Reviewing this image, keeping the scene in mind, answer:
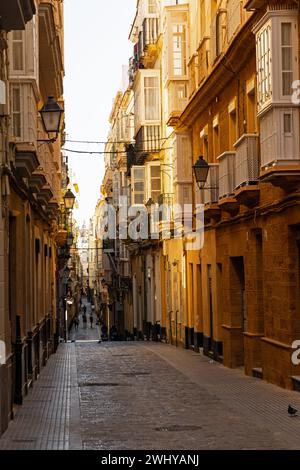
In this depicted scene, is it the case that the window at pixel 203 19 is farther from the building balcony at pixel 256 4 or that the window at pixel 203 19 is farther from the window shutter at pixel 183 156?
the building balcony at pixel 256 4

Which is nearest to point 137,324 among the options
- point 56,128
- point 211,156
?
point 211,156

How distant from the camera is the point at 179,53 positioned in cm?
2898

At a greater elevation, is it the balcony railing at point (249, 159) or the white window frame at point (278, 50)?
the white window frame at point (278, 50)

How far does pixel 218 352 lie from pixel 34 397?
7787 millimetres

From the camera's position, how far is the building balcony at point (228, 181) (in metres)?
20.4

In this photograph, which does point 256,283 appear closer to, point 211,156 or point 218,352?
point 218,352

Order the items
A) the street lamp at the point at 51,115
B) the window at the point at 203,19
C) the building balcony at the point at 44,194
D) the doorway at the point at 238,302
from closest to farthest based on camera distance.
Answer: the street lamp at the point at 51,115 → the building balcony at the point at 44,194 → the doorway at the point at 238,302 → the window at the point at 203,19

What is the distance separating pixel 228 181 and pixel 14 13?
9671 millimetres

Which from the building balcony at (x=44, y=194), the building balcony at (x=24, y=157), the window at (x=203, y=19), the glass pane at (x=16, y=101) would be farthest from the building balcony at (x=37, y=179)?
the window at (x=203, y=19)

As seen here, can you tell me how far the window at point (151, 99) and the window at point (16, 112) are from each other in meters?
20.2

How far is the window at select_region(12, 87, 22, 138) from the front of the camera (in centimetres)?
1538

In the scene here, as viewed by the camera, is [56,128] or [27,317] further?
[27,317]

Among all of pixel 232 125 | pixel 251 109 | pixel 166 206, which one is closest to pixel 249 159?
pixel 251 109

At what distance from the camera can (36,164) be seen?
15.9 metres
